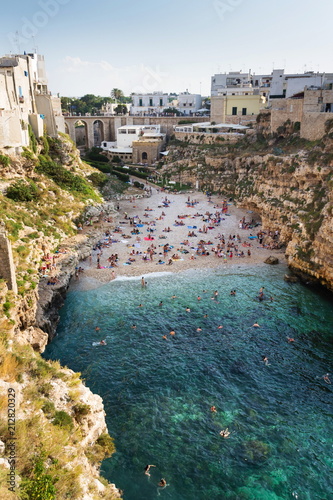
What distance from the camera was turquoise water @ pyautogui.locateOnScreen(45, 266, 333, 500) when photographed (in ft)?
46.6

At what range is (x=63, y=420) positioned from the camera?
10773 mm

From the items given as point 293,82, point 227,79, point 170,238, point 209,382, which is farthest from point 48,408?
point 227,79

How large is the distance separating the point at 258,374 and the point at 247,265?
14.3m

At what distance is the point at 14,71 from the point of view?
132 feet

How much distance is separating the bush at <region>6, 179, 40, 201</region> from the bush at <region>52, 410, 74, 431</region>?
2618cm

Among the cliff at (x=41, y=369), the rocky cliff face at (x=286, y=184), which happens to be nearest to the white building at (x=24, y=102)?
the cliff at (x=41, y=369)

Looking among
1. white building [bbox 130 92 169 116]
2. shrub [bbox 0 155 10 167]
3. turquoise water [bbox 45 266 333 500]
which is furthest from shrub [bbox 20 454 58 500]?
white building [bbox 130 92 169 116]

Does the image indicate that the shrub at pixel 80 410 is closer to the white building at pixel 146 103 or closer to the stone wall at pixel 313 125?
the stone wall at pixel 313 125

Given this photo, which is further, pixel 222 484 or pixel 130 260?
pixel 130 260

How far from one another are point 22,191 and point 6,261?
16490 mm

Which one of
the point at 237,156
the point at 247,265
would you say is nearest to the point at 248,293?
the point at 247,265

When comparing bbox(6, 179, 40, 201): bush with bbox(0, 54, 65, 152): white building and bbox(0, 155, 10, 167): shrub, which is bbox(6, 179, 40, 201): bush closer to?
bbox(0, 155, 10, 167): shrub

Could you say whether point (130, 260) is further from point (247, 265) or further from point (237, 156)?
point (237, 156)

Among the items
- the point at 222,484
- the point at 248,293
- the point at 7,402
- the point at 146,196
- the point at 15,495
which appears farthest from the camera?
the point at 146,196
